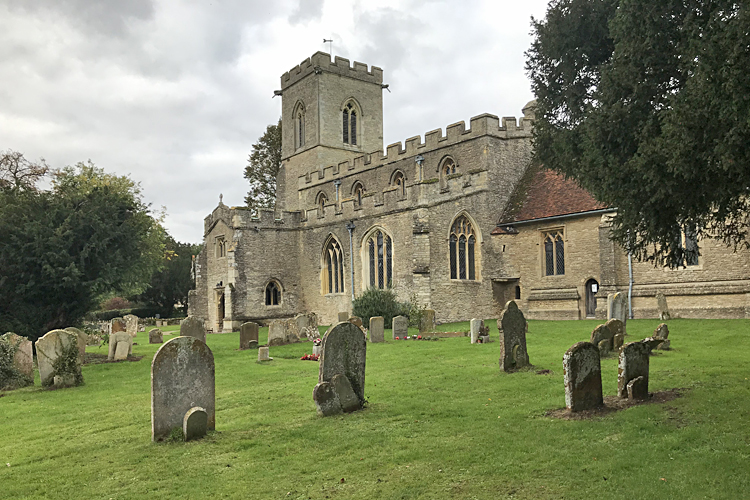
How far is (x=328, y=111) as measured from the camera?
3425cm

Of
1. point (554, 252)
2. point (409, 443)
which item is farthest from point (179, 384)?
point (554, 252)

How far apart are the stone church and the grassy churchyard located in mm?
8589

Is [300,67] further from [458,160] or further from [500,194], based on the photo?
[500,194]

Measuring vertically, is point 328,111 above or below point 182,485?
A: above

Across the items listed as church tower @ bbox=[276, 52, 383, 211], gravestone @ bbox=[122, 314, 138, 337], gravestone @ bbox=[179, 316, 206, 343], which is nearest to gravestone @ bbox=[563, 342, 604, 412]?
gravestone @ bbox=[179, 316, 206, 343]

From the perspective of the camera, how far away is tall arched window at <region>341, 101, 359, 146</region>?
3541 cm

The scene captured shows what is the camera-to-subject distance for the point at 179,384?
21.8ft

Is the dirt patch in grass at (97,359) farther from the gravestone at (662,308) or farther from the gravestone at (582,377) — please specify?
the gravestone at (662,308)

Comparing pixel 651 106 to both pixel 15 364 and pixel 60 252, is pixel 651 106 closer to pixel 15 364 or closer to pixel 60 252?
pixel 15 364

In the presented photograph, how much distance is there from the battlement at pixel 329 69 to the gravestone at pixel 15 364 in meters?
26.0

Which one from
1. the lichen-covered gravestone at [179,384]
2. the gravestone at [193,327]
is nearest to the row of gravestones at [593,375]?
the lichen-covered gravestone at [179,384]

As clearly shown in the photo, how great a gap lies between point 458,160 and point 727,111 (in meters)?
19.6

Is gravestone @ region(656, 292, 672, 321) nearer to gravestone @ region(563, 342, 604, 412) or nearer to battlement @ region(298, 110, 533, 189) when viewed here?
battlement @ region(298, 110, 533, 189)

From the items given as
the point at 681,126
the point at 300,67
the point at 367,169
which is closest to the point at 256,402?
the point at 681,126
